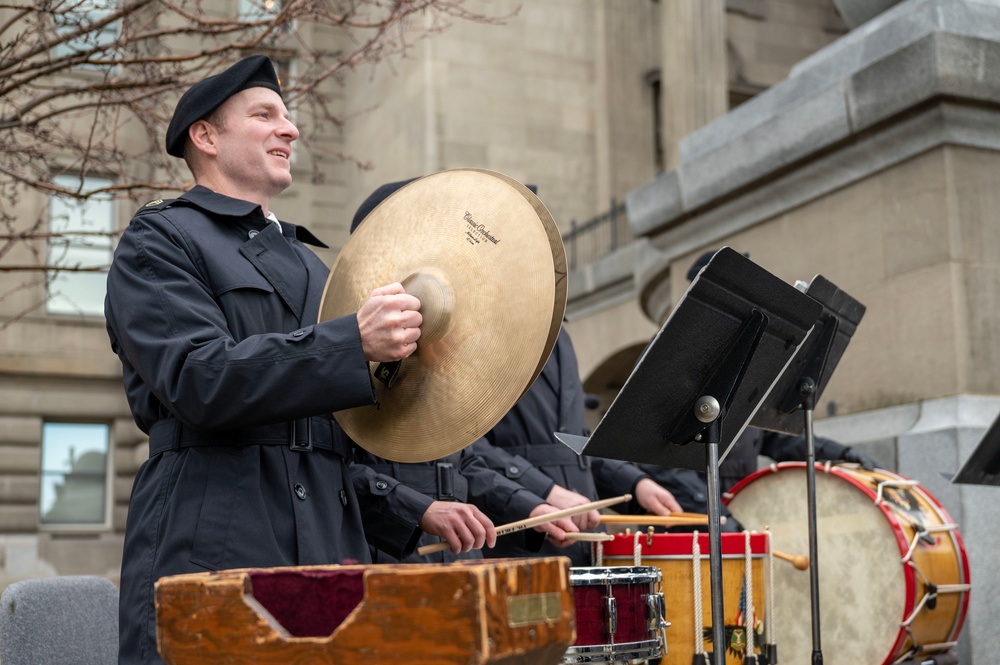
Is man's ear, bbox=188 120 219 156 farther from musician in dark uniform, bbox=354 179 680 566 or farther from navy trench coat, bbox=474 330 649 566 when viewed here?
navy trench coat, bbox=474 330 649 566

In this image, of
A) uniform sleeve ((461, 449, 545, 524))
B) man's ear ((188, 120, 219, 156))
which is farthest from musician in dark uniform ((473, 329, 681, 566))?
man's ear ((188, 120, 219, 156))

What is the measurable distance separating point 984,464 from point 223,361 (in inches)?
137

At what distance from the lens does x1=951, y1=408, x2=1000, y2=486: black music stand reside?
5.08 m

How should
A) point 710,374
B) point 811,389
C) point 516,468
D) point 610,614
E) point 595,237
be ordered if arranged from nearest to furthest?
point 710,374 → point 610,614 → point 811,389 → point 516,468 → point 595,237

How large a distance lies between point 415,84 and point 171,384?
58.4 feet

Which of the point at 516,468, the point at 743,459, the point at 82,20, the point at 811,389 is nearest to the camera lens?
the point at 811,389

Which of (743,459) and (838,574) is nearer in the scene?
(838,574)

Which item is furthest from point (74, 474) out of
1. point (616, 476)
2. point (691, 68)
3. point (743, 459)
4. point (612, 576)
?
Result: point (612, 576)

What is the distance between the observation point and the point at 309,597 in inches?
90.7

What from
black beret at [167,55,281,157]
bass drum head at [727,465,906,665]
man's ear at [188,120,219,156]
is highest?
black beret at [167,55,281,157]

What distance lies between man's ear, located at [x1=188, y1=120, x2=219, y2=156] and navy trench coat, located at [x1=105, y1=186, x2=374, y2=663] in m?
0.20

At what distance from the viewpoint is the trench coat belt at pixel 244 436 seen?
3057 mm

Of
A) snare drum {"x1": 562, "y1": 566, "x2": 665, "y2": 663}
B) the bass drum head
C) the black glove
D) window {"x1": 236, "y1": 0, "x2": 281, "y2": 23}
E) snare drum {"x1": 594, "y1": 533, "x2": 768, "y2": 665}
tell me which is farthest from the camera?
window {"x1": 236, "y1": 0, "x2": 281, "y2": 23}

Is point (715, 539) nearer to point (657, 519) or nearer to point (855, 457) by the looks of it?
point (657, 519)
